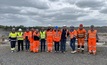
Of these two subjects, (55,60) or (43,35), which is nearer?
(55,60)

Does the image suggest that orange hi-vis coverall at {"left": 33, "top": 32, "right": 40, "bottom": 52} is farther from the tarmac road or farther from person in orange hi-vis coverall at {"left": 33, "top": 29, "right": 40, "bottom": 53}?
the tarmac road

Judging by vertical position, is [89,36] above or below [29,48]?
above

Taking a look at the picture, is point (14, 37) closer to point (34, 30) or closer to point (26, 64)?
point (34, 30)

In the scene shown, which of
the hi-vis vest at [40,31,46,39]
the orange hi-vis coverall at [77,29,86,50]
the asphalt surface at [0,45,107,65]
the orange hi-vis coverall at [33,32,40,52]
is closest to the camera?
the asphalt surface at [0,45,107,65]

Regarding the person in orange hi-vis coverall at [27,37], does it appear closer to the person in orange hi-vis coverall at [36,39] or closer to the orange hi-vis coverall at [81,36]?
the person in orange hi-vis coverall at [36,39]

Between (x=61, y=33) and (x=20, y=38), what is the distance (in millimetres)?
3608

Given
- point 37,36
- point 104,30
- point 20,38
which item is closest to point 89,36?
point 37,36

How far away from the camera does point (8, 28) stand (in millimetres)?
67875

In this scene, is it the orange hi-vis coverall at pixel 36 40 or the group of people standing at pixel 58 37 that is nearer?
the group of people standing at pixel 58 37

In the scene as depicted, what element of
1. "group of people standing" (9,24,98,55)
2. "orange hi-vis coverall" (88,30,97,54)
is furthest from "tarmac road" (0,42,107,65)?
"group of people standing" (9,24,98,55)

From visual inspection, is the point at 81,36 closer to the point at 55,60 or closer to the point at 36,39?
the point at 36,39

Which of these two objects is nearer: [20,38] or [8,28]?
[20,38]

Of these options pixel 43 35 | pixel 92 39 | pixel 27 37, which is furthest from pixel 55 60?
pixel 27 37

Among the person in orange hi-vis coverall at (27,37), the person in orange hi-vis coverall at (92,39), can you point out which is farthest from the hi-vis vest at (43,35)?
the person in orange hi-vis coverall at (92,39)
